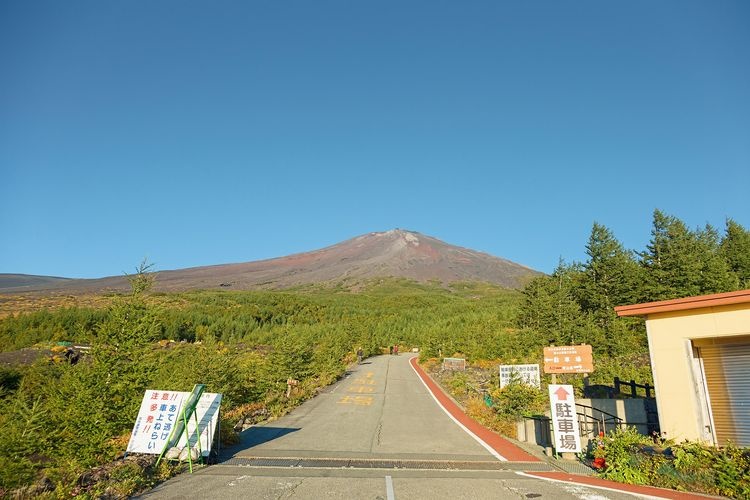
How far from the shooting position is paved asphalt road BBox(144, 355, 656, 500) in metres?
7.15

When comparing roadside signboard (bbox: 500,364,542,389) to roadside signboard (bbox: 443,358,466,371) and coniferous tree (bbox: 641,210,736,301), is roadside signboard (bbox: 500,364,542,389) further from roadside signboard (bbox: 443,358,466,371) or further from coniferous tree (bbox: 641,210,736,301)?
coniferous tree (bbox: 641,210,736,301)

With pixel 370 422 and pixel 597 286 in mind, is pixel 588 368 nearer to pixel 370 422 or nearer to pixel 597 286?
pixel 370 422

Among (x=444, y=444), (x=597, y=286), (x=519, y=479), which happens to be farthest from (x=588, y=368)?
(x=597, y=286)

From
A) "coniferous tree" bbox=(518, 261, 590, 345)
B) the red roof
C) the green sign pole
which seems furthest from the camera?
"coniferous tree" bbox=(518, 261, 590, 345)

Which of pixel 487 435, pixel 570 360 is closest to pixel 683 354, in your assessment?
pixel 487 435

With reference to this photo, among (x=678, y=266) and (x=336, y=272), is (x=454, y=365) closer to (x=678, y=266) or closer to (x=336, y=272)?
(x=678, y=266)

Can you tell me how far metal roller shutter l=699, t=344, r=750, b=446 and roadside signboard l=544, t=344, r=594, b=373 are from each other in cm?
844

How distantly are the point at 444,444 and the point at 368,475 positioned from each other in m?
4.38

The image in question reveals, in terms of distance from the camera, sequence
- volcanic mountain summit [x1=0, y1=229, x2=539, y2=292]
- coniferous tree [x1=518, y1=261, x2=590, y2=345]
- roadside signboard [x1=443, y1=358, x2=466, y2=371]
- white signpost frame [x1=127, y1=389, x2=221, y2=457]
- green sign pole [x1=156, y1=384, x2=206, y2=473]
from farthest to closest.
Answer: volcanic mountain summit [x1=0, y1=229, x2=539, y2=292], coniferous tree [x1=518, y1=261, x2=590, y2=345], roadside signboard [x1=443, y1=358, x2=466, y2=371], green sign pole [x1=156, y1=384, x2=206, y2=473], white signpost frame [x1=127, y1=389, x2=221, y2=457]

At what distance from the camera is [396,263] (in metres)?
177

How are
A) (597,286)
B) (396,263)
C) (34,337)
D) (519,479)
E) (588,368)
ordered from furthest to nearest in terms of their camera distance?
(396,263) → (34,337) → (597,286) → (588,368) → (519,479)

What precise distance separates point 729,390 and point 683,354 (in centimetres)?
100

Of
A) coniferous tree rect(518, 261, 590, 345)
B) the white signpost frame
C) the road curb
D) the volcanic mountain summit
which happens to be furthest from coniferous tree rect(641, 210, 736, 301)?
the volcanic mountain summit

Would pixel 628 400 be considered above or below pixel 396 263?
below
